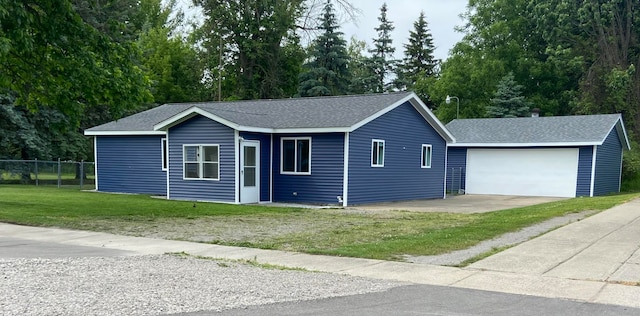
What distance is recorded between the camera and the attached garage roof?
23234 mm

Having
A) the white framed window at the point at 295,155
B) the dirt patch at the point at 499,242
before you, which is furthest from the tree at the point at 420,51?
the dirt patch at the point at 499,242

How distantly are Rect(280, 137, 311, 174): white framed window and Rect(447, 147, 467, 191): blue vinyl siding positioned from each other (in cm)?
1097

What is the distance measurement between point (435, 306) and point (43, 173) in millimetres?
25645

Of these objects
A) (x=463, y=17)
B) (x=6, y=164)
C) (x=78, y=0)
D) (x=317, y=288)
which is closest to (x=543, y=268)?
(x=317, y=288)

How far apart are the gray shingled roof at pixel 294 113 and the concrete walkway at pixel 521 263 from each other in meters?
7.89

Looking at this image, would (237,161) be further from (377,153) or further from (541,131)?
(541,131)

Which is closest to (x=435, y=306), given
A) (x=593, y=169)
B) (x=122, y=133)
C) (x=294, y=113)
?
(x=294, y=113)

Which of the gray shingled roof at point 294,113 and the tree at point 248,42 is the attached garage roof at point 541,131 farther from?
the tree at point 248,42

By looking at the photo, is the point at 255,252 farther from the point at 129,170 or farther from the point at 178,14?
the point at 178,14

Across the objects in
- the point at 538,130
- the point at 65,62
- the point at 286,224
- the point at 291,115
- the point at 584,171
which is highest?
the point at 65,62

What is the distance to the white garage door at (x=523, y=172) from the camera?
23.6 m

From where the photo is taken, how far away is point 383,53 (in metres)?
56.7

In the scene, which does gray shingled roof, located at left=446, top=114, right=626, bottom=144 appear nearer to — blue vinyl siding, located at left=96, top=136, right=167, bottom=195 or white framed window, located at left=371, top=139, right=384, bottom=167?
white framed window, located at left=371, top=139, right=384, bottom=167

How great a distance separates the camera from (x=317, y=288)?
241 inches
